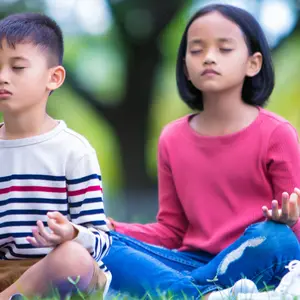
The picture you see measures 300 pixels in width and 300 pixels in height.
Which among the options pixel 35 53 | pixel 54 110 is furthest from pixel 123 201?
pixel 35 53

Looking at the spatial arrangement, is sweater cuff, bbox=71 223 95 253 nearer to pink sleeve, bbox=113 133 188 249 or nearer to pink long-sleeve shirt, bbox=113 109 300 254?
pink long-sleeve shirt, bbox=113 109 300 254

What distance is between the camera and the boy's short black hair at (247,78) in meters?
3.54

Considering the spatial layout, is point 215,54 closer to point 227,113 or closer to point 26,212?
point 227,113

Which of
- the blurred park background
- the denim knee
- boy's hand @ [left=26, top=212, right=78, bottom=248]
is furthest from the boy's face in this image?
the blurred park background

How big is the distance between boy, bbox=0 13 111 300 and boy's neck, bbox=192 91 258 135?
788 mm

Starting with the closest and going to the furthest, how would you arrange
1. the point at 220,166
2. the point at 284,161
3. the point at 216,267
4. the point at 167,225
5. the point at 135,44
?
the point at 216,267 < the point at 284,161 < the point at 220,166 < the point at 167,225 < the point at 135,44

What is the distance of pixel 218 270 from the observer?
10.6 ft

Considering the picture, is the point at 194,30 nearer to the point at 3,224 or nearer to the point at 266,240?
the point at 266,240

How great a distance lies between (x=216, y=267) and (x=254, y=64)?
912 mm

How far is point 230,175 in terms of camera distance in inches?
137

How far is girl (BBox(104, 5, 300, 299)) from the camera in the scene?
129 inches

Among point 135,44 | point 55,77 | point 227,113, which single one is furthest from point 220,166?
point 135,44

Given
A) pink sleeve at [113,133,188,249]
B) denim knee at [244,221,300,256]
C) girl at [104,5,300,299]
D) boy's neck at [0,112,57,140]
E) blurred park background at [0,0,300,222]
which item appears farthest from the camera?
blurred park background at [0,0,300,222]

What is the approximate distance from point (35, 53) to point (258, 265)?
3.72 ft
